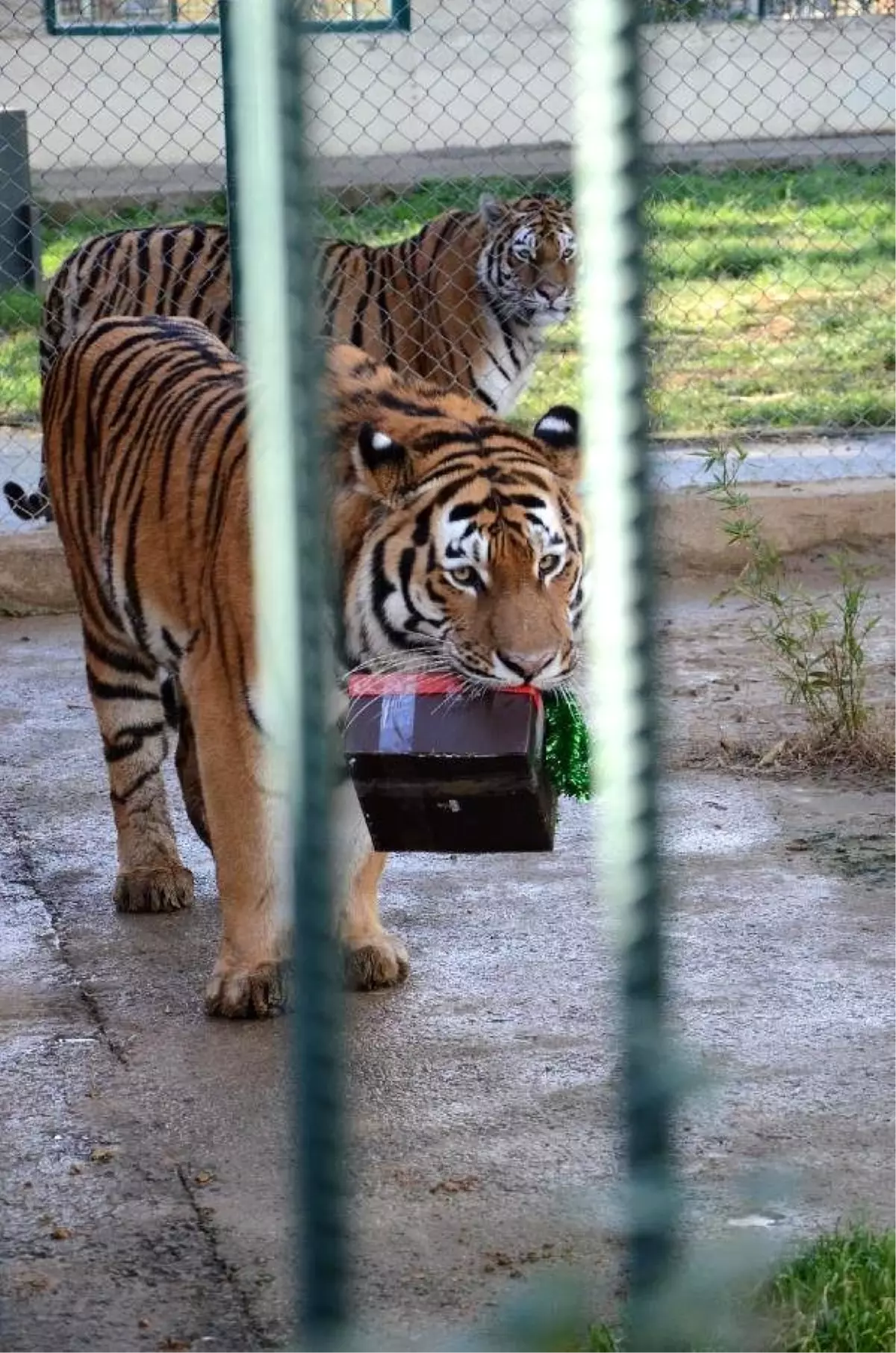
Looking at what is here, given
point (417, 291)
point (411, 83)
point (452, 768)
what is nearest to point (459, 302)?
point (417, 291)

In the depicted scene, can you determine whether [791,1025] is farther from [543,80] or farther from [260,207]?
[543,80]

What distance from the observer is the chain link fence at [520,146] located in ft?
38.1

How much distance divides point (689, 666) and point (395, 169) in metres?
8.97

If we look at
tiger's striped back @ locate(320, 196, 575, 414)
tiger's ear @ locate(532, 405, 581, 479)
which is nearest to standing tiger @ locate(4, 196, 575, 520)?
tiger's striped back @ locate(320, 196, 575, 414)

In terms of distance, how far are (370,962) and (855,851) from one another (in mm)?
1378

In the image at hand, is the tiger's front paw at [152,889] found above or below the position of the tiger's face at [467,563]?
below

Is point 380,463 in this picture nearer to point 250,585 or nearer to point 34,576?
point 250,585

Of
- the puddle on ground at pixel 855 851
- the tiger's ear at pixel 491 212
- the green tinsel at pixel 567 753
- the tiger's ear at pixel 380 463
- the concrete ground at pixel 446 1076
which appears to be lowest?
the concrete ground at pixel 446 1076

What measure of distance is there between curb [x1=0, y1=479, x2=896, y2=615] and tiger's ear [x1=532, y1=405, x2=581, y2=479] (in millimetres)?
3378

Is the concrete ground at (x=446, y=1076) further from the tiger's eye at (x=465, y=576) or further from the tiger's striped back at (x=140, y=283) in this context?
the tiger's striped back at (x=140, y=283)

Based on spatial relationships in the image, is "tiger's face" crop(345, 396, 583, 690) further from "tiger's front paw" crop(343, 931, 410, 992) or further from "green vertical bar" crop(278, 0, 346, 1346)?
"green vertical bar" crop(278, 0, 346, 1346)

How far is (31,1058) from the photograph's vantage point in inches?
157

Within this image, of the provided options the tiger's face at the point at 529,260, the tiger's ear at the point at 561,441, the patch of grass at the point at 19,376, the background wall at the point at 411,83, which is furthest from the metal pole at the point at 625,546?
the background wall at the point at 411,83

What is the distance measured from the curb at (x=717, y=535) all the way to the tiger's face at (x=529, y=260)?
1103 millimetres
